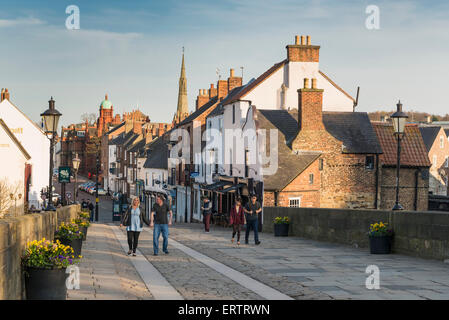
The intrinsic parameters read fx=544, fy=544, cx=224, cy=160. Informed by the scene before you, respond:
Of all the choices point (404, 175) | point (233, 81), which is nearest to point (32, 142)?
point (233, 81)

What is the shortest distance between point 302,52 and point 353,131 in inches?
286

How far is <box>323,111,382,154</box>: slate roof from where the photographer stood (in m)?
34.5

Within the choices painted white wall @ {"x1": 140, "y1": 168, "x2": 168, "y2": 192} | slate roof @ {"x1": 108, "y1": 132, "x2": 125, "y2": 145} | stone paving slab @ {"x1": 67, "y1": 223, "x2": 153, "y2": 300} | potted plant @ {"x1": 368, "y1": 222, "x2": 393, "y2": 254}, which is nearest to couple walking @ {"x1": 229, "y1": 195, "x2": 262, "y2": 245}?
potted plant @ {"x1": 368, "y1": 222, "x2": 393, "y2": 254}

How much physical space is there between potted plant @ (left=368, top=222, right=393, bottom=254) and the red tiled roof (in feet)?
70.6

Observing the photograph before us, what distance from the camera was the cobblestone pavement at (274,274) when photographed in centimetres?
889

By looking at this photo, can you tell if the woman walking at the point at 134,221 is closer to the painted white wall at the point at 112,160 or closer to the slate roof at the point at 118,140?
the slate roof at the point at 118,140

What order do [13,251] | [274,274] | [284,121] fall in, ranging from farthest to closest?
[284,121], [274,274], [13,251]

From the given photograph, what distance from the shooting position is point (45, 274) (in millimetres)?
7625

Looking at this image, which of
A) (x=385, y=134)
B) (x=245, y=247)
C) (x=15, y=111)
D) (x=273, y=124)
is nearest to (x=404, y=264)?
(x=245, y=247)

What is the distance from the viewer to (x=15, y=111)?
48.7 m

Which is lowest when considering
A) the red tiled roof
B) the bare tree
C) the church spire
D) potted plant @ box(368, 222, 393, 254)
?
potted plant @ box(368, 222, 393, 254)

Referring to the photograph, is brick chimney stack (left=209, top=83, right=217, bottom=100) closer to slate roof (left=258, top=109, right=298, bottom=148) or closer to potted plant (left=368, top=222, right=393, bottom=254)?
slate roof (left=258, top=109, right=298, bottom=148)

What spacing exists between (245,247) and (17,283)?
10.5 metres

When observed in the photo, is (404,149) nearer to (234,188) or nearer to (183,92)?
(234,188)
